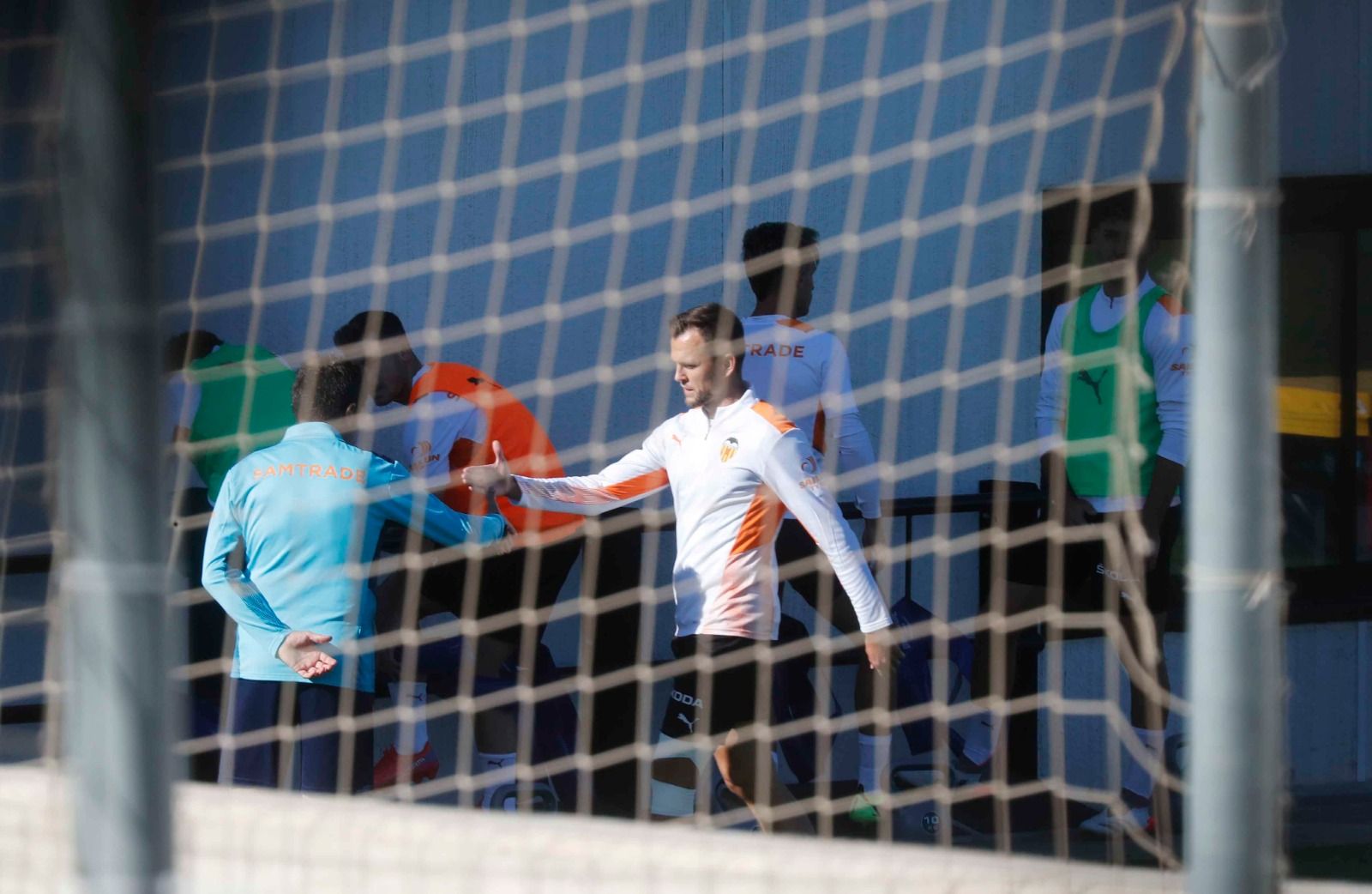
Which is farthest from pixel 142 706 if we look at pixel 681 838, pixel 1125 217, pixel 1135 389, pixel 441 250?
pixel 441 250

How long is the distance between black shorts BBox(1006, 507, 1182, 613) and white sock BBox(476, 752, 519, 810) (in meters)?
1.71

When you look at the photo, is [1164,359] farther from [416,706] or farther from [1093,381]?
[416,706]

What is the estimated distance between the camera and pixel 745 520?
384cm

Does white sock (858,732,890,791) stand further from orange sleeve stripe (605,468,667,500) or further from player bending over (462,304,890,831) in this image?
orange sleeve stripe (605,468,667,500)

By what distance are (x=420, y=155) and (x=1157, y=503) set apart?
2838mm

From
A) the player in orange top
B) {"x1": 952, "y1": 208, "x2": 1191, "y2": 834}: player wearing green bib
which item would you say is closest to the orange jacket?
the player in orange top

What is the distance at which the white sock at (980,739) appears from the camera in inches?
203

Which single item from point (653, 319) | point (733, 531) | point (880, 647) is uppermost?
point (653, 319)

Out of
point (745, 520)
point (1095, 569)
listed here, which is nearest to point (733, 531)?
point (745, 520)

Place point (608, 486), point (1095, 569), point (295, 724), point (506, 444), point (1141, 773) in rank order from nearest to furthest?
point (295, 724), point (608, 486), point (506, 444), point (1141, 773), point (1095, 569)

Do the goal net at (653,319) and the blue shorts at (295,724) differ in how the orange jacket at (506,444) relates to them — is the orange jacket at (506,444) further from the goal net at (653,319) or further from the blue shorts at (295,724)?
the blue shorts at (295,724)

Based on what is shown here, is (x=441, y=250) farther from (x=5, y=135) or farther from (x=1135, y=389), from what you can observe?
(x=1135, y=389)

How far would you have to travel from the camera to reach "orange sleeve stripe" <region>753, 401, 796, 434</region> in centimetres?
381

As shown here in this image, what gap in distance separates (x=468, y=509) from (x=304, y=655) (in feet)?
2.70
